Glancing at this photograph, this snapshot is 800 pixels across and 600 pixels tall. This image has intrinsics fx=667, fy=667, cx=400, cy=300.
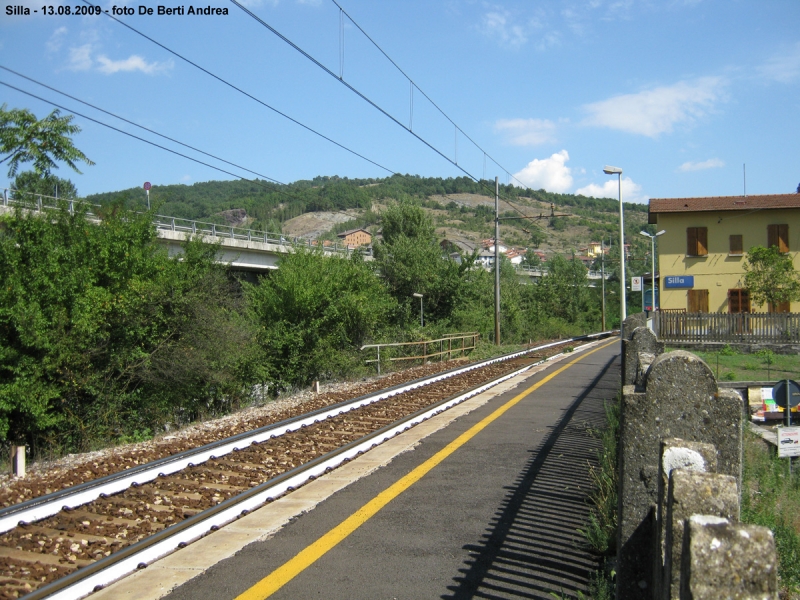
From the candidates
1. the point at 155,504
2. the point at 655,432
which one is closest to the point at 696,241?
the point at 155,504

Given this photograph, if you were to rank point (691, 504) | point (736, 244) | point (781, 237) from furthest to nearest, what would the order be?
point (736, 244), point (781, 237), point (691, 504)

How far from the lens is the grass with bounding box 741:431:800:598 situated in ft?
16.5

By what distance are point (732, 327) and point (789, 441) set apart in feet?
64.3

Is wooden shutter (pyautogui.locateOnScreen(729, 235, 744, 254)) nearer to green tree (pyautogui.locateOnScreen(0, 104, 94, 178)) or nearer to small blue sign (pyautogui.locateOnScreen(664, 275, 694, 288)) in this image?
small blue sign (pyautogui.locateOnScreen(664, 275, 694, 288))

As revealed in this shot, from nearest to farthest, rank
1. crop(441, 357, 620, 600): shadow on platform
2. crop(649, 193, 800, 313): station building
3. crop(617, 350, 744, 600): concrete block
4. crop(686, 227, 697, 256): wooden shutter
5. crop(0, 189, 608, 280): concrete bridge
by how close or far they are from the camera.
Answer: crop(617, 350, 744, 600): concrete block < crop(441, 357, 620, 600): shadow on platform < crop(0, 189, 608, 280): concrete bridge < crop(649, 193, 800, 313): station building < crop(686, 227, 697, 256): wooden shutter

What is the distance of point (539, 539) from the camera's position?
578 cm

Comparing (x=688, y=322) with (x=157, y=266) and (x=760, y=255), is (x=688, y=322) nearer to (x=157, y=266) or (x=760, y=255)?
A: (x=760, y=255)

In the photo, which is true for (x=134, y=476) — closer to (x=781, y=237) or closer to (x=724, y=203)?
(x=724, y=203)

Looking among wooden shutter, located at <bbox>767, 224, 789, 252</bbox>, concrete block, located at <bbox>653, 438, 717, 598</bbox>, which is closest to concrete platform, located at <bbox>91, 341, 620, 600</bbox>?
concrete block, located at <bbox>653, 438, 717, 598</bbox>

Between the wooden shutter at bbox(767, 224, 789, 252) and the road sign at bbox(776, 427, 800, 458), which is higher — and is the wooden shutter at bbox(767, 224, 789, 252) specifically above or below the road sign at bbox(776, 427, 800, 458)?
above

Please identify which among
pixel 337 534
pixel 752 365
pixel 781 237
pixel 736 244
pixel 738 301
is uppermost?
pixel 781 237

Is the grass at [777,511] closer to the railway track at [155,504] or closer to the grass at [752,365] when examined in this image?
the railway track at [155,504]

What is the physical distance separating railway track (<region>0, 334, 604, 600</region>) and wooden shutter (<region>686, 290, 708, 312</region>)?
31.9 meters

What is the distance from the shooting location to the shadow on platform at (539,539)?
15.8 feet
